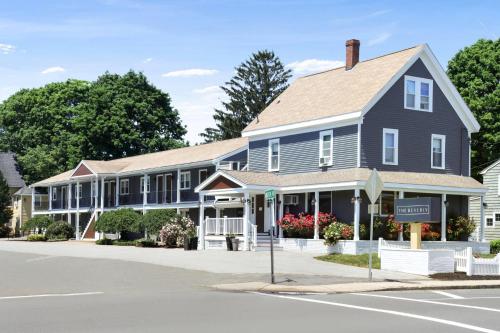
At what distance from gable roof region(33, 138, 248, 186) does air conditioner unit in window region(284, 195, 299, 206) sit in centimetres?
779

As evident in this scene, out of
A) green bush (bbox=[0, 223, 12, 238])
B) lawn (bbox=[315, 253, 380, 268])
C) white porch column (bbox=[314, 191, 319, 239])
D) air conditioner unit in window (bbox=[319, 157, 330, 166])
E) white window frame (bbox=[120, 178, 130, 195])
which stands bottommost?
green bush (bbox=[0, 223, 12, 238])

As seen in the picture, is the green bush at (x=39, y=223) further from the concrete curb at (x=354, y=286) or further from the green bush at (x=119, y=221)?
the concrete curb at (x=354, y=286)

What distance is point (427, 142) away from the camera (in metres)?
39.8

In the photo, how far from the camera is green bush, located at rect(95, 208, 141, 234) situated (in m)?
49.2

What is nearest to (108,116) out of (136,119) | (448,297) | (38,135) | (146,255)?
(136,119)

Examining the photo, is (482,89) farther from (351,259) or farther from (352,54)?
(351,259)

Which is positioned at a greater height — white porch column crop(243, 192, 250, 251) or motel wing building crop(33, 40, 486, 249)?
motel wing building crop(33, 40, 486, 249)

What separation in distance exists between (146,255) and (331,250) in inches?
347

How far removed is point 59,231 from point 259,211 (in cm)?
2484

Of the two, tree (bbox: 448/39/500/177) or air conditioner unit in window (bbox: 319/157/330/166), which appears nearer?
air conditioner unit in window (bbox: 319/157/330/166)

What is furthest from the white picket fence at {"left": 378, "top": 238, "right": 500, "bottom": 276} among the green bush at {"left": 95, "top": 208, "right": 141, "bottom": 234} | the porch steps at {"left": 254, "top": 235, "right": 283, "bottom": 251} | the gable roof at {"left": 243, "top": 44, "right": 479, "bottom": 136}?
the green bush at {"left": 95, "top": 208, "right": 141, "bottom": 234}

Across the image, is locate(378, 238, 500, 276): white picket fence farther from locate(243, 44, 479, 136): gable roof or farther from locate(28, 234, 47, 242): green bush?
locate(28, 234, 47, 242): green bush

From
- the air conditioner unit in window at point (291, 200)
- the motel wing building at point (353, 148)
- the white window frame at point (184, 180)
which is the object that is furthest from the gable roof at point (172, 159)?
the air conditioner unit in window at point (291, 200)

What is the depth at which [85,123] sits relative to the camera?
2980 inches
